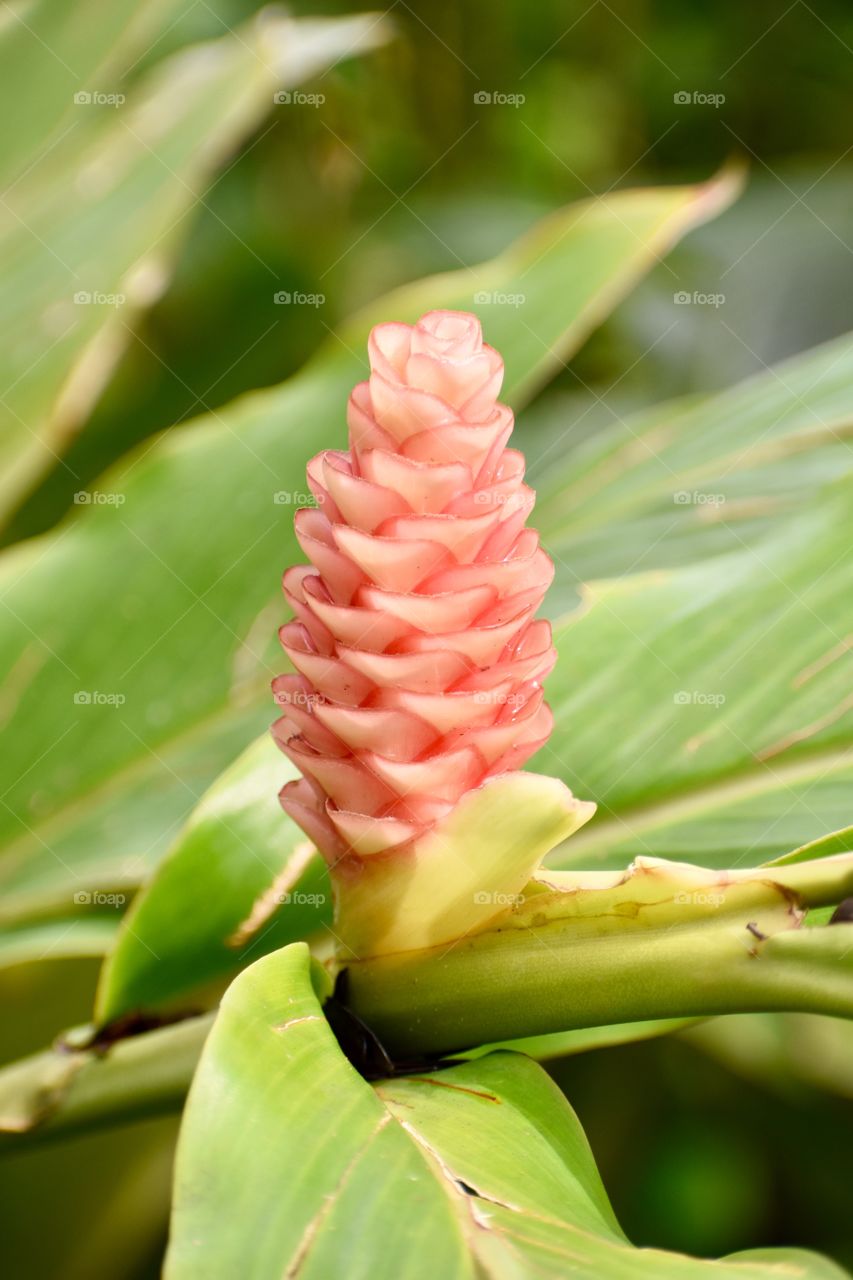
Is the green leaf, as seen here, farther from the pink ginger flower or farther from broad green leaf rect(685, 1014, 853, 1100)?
broad green leaf rect(685, 1014, 853, 1100)

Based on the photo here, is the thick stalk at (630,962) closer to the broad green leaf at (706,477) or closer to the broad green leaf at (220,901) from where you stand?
the broad green leaf at (220,901)

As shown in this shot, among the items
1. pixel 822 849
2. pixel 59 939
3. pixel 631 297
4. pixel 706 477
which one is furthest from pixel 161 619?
pixel 631 297

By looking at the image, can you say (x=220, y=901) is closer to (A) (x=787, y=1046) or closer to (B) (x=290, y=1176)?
(B) (x=290, y=1176)

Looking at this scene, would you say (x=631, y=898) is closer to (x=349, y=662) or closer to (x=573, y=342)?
(x=349, y=662)

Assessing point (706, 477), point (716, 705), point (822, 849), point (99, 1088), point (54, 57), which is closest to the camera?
point (822, 849)

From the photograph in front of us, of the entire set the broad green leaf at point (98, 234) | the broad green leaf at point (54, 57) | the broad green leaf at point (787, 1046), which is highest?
the broad green leaf at point (54, 57)

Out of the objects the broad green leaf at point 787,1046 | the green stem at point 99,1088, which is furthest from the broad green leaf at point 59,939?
the broad green leaf at point 787,1046
